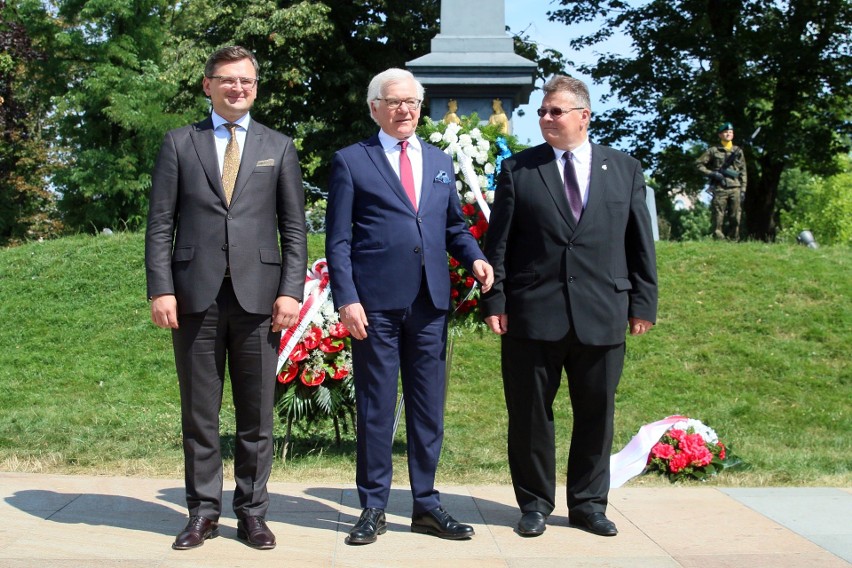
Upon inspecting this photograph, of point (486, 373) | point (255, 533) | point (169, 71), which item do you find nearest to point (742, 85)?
point (169, 71)

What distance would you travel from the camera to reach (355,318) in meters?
4.45

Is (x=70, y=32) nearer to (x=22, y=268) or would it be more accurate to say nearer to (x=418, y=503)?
(x=22, y=268)

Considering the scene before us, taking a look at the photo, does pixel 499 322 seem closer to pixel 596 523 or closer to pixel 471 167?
pixel 596 523

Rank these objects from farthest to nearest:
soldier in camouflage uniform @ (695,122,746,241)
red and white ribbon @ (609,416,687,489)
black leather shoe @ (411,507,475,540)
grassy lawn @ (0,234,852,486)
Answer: soldier in camouflage uniform @ (695,122,746,241), grassy lawn @ (0,234,852,486), red and white ribbon @ (609,416,687,489), black leather shoe @ (411,507,475,540)

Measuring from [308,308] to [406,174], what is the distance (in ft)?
6.52

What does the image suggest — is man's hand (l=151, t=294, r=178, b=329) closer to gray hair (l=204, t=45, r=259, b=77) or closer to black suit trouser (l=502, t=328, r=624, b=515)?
gray hair (l=204, t=45, r=259, b=77)

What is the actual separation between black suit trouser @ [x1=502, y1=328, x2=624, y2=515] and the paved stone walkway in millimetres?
175

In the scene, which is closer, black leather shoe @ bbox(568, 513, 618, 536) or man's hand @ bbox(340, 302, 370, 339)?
man's hand @ bbox(340, 302, 370, 339)

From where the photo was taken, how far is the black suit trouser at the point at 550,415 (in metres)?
4.76

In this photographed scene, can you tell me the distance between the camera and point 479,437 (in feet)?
26.0

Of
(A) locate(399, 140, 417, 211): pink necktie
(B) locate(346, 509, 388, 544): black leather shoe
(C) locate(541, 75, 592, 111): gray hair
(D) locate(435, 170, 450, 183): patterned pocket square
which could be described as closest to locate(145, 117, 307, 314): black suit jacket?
(A) locate(399, 140, 417, 211): pink necktie

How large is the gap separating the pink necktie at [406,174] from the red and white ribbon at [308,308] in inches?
73.9

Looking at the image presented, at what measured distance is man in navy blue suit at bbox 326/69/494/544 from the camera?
14.9 ft

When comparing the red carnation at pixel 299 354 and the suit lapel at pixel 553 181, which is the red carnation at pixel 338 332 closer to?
the red carnation at pixel 299 354
